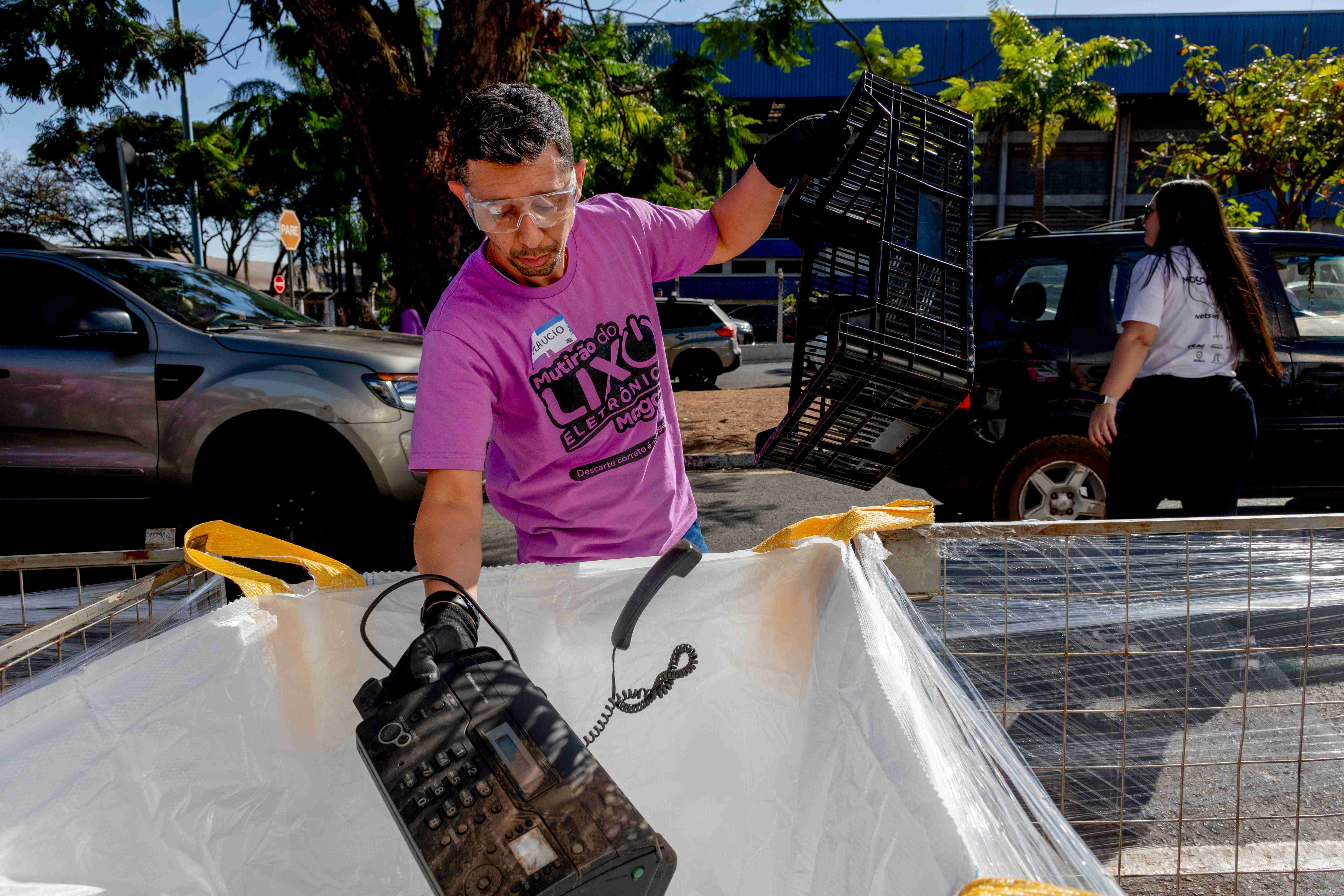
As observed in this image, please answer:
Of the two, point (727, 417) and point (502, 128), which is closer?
point (502, 128)

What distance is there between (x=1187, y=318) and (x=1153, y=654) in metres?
2.06

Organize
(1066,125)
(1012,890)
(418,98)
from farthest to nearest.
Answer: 1. (1066,125)
2. (418,98)
3. (1012,890)

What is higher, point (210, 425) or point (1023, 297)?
point (1023, 297)

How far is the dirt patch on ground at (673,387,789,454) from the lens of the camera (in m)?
9.06

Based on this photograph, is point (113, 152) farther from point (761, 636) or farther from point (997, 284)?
point (761, 636)

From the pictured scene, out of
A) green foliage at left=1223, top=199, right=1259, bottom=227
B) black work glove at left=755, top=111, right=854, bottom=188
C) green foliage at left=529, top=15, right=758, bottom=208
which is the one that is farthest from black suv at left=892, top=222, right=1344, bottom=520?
green foliage at left=1223, top=199, right=1259, bottom=227

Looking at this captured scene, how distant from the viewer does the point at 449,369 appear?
1.60 m

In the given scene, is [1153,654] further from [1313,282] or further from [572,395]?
[1313,282]

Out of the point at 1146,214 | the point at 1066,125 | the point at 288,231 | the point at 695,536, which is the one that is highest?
the point at 1066,125

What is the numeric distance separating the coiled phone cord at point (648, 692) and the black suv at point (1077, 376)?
11.2 feet

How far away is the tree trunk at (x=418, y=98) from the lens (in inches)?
225

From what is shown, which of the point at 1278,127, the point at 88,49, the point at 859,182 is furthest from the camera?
the point at 1278,127

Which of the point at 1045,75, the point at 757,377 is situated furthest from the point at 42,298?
the point at 1045,75

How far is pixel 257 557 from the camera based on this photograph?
5.16ft
